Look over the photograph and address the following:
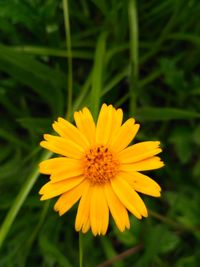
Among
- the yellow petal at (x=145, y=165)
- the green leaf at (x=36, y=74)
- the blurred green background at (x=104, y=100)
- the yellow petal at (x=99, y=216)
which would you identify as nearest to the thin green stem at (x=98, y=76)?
the blurred green background at (x=104, y=100)

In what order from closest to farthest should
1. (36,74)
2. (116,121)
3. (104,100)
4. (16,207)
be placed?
(116,121) < (16,207) < (36,74) < (104,100)

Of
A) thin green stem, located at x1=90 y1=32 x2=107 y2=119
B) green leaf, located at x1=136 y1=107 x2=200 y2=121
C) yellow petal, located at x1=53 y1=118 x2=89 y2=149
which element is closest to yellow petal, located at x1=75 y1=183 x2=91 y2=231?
yellow petal, located at x1=53 y1=118 x2=89 y2=149

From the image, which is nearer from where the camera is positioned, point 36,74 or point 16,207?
point 16,207

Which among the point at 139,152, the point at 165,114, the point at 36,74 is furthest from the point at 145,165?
the point at 36,74

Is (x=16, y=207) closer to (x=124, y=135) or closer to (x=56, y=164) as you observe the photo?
(x=56, y=164)

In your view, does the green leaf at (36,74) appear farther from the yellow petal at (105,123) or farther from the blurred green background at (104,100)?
the yellow petal at (105,123)
